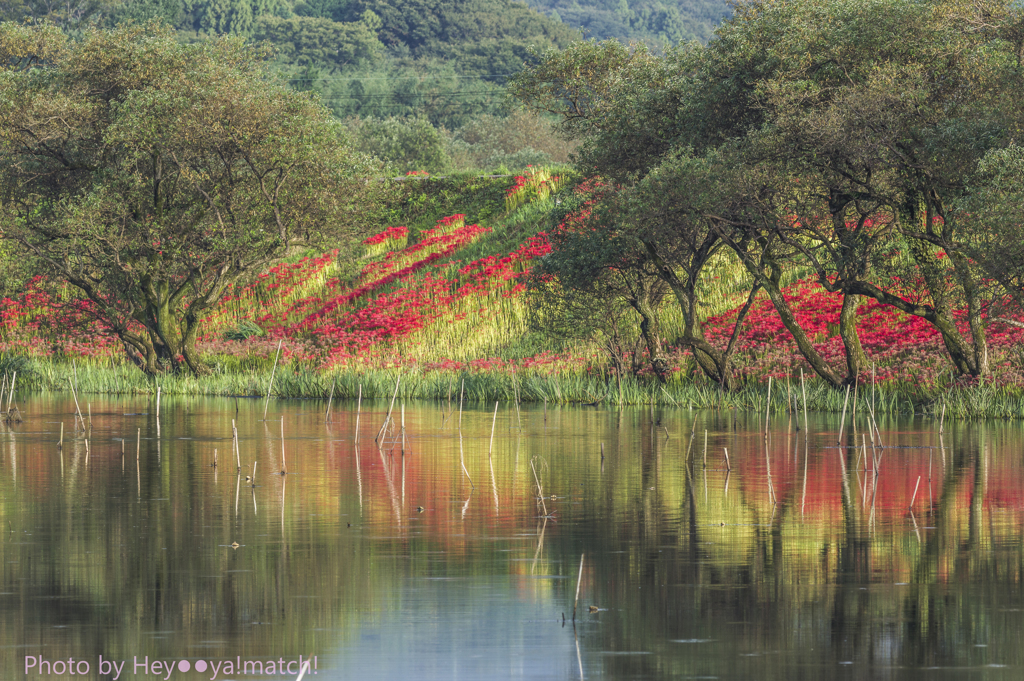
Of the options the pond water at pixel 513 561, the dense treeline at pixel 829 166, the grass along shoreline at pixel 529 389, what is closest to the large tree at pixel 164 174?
the grass along shoreline at pixel 529 389

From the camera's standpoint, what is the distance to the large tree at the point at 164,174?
117 ft

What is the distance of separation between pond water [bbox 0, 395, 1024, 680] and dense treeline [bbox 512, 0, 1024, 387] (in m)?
6.29

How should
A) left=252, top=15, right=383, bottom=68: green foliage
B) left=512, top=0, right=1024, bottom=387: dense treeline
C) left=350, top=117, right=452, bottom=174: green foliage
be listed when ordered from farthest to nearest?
left=252, top=15, right=383, bottom=68: green foliage
left=350, top=117, right=452, bottom=174: green foliage
left=512, top=0, right=1024, bottom=387: dense treeline

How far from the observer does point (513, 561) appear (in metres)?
13.0

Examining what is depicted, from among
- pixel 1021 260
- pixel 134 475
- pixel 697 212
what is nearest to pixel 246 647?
pixel 134 475

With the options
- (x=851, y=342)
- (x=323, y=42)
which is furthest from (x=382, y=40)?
(x=851, y=342)

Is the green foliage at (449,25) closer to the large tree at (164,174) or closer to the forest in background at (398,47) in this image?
the forest in background at (398,47)

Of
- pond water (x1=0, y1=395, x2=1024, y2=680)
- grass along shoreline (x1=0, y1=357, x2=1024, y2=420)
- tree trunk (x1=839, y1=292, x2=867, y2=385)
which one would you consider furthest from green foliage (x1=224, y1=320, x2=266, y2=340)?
pond water (x1=0, y1=395, x2=1024, y2=680)

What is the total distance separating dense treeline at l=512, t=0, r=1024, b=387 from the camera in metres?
26.6

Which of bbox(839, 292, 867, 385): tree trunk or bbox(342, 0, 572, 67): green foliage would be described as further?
bbox(342, 0, 572, 67): green foliage

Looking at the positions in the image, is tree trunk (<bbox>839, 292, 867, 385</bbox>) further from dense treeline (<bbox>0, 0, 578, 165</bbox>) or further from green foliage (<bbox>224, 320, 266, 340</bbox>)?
dense treeline (<bbox>0, 0, 578, 165</bbox>)

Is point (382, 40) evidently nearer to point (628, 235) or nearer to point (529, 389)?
point (529, 389)

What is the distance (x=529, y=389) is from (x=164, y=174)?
12143mm

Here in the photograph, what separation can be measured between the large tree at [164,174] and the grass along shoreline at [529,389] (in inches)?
68.7
